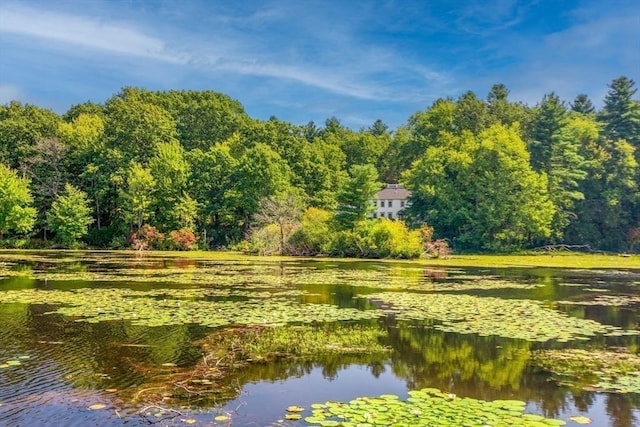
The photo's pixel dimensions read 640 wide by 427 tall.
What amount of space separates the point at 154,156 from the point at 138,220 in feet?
27.9

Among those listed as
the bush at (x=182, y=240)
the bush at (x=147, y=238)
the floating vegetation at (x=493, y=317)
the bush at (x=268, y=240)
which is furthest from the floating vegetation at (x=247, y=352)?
the bush at (x=147, y=238)

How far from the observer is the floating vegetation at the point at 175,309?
13641mm

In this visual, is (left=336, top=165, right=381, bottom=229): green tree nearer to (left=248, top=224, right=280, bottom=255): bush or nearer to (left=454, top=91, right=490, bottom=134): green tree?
(left=248, top=224, right=280, bottom=255): bush

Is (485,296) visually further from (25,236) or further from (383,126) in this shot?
(383,126)

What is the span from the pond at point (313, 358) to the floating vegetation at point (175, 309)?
57 millimetres

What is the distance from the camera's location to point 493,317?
580 inches

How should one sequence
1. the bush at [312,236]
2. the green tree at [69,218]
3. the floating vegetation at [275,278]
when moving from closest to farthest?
the floating vegetation at [275,278], the bush at [312,236], the green tree at [69,218]

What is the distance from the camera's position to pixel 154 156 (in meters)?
61.8

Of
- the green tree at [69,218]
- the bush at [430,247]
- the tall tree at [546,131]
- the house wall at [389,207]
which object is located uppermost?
the tall tree at [546,131]

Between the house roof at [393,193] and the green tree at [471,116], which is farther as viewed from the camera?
the house roof at [393,193]

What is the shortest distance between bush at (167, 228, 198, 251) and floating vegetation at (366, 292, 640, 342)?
38368mm

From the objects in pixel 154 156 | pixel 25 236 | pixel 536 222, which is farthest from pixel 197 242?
pixel 536 222

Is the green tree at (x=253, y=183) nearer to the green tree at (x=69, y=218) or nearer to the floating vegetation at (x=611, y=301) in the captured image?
the green tree at (x=69, y=218)

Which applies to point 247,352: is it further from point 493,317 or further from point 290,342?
point 493,317
